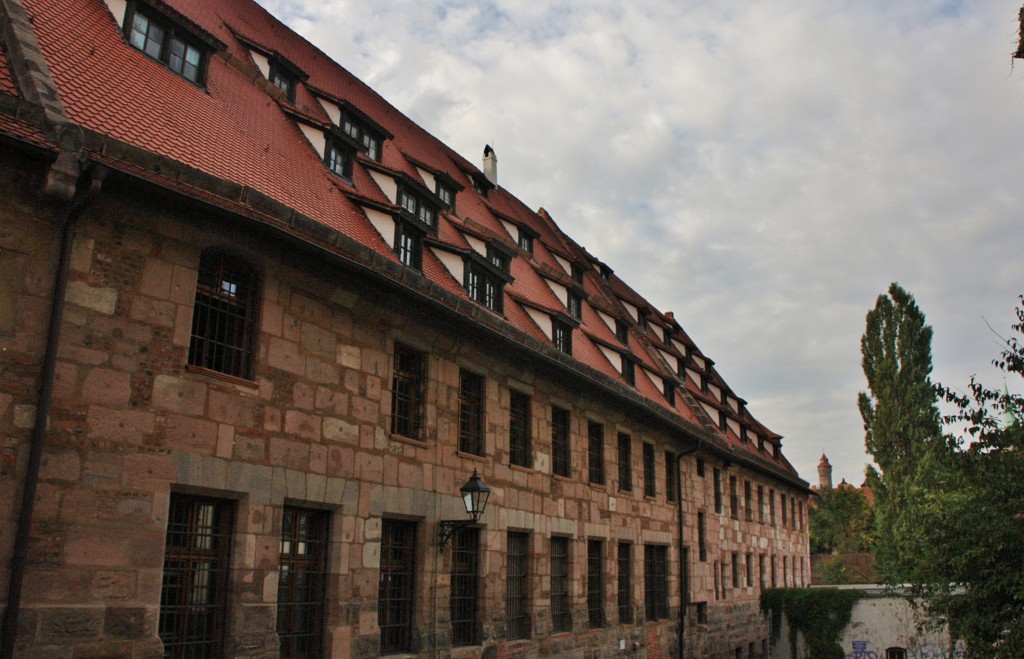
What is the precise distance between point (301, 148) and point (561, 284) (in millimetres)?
8377

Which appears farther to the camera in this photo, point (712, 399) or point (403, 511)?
point (712, 399)


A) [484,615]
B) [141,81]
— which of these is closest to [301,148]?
[141,81]

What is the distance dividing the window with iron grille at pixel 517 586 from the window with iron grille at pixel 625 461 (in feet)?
15.4

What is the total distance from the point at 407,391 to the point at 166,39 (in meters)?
5.55

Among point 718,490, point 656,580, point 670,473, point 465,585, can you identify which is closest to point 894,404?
point 718,490

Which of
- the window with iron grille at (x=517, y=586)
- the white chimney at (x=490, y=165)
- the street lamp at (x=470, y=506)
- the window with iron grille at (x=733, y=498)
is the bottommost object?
the window with iron grille at (x=517, y=586)

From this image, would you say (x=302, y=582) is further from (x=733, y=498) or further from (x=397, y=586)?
(x=733, y=498)

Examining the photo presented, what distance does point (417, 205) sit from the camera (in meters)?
15.9

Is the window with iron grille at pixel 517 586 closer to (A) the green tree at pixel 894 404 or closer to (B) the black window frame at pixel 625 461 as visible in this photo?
(B) the black window frame at pixel 625 461

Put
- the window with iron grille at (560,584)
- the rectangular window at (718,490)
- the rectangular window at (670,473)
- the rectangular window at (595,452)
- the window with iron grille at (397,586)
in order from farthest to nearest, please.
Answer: the rectangular window at (718,490)
the rectangular window at (670,473)
the rectangular window at (595,452)
the window with iron grille at (560,584)
the window with iron grille at (397,586)

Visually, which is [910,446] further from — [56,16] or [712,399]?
[56,16]

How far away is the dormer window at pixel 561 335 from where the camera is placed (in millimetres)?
17703

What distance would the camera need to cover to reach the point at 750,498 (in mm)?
30156

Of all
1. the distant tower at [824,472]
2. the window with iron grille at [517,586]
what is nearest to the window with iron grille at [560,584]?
the window with iron grille at [517,586]
